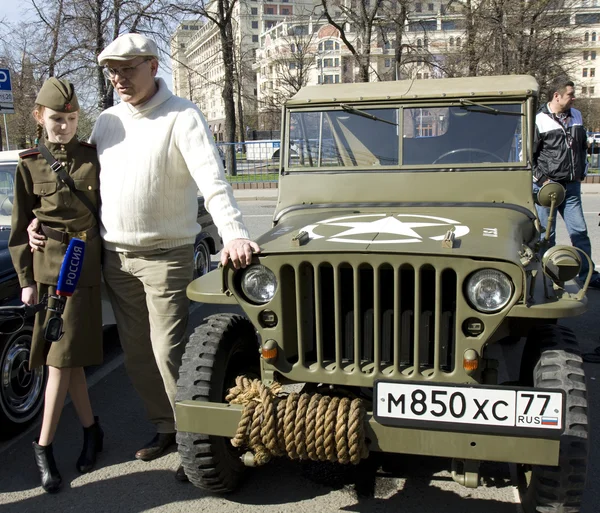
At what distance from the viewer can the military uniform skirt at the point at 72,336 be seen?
3.09 metres

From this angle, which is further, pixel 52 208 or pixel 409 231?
pixel 52 208

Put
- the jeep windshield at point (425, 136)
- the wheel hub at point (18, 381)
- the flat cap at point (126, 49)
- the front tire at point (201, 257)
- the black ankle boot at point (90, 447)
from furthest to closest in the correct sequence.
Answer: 1. the front tire at point (201, 257)
2. the jeep windshield at point (425, 136)
3. the wheel hub at point (18, 381)
4. the black ankle boot at point (90, 447)
5. the flat cap at point (126, 49)

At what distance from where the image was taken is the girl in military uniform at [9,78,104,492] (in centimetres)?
306

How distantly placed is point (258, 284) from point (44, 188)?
119 cm

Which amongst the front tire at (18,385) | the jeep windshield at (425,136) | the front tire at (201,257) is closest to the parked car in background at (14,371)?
the front tire at (18,385)

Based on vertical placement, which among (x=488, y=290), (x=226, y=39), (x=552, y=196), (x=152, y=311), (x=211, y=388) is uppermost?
(x=226, y=39)

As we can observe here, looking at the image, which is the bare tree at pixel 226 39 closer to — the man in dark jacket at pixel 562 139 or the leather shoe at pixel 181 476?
the man in dark jacket at pixel 562 139

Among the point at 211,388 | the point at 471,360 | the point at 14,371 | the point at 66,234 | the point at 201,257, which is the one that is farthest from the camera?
the point at 201,257

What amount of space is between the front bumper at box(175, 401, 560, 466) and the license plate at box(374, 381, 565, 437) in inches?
1.3

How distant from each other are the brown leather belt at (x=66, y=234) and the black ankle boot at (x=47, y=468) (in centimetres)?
104

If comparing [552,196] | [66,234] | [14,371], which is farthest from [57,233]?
[552,196]

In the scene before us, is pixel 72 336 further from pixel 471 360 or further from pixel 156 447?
pixel 471 360

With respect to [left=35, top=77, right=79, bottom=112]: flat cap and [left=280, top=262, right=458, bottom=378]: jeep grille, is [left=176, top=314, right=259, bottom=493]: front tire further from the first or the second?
[left=35, top=77, right=79, bottom=112]: flat cap

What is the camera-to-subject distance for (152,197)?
303 centimetres
